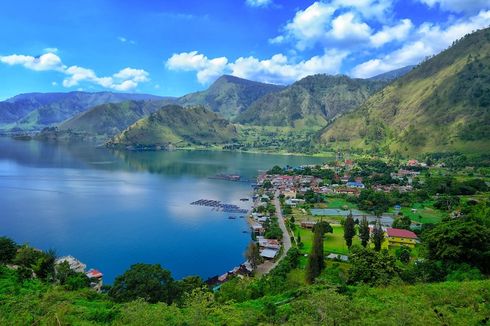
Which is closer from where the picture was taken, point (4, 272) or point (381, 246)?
point (4, 272)

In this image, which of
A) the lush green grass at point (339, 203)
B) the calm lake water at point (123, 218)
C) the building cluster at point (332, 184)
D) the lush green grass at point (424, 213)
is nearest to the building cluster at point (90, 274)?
the calm lake water at point (123, 218)

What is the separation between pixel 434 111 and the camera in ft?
449

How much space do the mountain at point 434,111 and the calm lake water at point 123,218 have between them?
64.5 m

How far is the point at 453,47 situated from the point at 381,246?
153415mm

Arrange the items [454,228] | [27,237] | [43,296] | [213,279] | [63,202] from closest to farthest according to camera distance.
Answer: [43,296] → [454,228] → [213,279] → [27,237] → [63,202]

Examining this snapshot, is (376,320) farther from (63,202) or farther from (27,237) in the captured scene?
(63,202)

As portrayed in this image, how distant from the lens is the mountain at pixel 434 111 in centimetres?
11988

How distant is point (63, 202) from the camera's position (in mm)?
64312

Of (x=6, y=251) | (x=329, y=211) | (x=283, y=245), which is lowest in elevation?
(x=283, y=245)

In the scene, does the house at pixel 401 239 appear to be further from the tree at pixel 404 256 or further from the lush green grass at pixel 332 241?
the tree at pixel 404 256

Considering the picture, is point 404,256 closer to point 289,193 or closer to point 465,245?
point 465,245

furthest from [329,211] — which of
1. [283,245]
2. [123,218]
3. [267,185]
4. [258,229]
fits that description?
[123,218]

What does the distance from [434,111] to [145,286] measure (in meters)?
136

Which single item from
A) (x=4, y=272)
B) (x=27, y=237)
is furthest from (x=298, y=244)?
(x=27, y=237)
